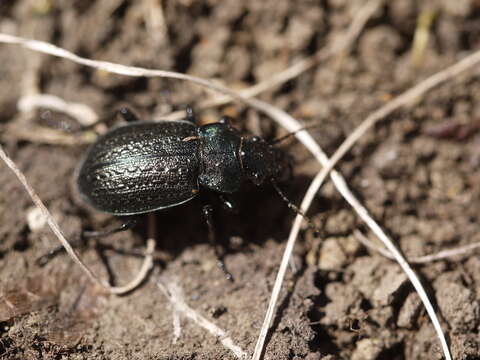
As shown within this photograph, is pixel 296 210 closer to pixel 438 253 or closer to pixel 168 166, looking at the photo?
pixel 168 166

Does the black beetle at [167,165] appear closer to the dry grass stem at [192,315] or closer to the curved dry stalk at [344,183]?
the curved dry stalk at [344,183]

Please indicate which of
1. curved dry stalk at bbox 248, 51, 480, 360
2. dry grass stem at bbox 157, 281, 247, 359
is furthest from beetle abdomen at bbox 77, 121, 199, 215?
curved dry stalk at bbox 248, 51, 480, 360

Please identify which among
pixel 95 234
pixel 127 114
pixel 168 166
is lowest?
pixel 95 234

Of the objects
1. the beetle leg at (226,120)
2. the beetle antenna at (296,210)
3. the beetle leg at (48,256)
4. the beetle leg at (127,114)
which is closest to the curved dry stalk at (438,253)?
the beetle antenna at (296,210)

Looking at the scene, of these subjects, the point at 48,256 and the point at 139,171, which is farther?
the point at 48,256

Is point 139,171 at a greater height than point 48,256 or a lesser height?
greater

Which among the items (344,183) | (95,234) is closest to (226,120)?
(344,183)
